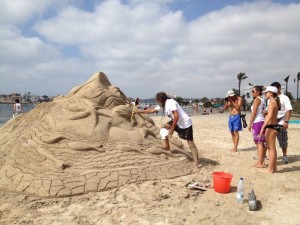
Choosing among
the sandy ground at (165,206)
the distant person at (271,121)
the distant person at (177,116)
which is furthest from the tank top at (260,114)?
the distant person at (177,116)

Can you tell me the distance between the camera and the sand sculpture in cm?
453

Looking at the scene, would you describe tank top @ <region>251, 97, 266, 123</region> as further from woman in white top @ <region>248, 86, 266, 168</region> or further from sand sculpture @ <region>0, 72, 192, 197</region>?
sand sculpture @ <region>0, 72, 192, 197</region>

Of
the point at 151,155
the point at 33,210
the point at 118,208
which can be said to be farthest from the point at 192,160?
the point at 33,210

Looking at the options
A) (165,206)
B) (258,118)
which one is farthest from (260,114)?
(165,206)

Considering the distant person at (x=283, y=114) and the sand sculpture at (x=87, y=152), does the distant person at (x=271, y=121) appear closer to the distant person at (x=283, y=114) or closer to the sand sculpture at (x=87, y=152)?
the distant person at (x=283, y=114)

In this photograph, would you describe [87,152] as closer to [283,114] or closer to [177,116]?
[177,116]

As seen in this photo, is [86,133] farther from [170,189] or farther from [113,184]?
[170,189]

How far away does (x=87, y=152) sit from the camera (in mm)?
5102

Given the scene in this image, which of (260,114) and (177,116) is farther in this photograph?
(260,114)

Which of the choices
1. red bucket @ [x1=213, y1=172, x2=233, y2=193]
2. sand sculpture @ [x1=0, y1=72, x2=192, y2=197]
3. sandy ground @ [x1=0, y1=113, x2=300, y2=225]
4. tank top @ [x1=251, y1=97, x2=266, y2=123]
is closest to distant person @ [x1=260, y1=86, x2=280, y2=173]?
sandy ground @ [x1=0, y1=113, x2=300, y2=225]

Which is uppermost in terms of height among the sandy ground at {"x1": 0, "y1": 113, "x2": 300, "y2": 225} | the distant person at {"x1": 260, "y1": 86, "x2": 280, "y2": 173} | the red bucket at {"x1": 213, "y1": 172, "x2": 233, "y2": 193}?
the distant person at {"x1": 260, "y1": 86, "x2": 280, "y2": 173}

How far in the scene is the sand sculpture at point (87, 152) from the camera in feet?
14.9

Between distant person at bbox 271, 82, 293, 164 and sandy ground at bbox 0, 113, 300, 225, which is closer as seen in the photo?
sandy ground at bbox 0, 113, 300, 225

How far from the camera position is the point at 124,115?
20.0 feet
